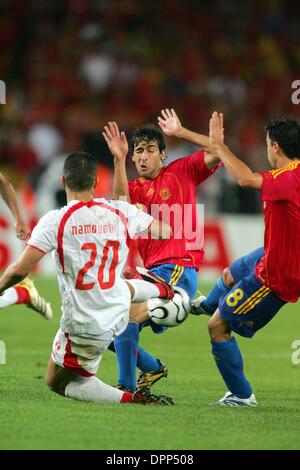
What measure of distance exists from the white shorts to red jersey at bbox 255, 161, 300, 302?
45.7 inches

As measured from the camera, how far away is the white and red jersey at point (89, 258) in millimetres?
6371

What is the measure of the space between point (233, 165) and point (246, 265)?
5.55 feet

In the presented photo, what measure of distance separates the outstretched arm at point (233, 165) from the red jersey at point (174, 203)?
1.24 metres

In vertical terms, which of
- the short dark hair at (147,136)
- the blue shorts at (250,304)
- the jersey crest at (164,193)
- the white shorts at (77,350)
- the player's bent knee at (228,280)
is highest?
the short dark hair at (147,136)

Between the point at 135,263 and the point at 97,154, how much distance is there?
8.43ft

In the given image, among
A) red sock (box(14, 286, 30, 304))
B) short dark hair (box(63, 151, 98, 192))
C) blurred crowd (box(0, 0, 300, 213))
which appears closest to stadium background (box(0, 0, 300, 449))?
blurred crowd (box(0, 0, 300, 213))

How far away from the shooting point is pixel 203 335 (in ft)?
38.3

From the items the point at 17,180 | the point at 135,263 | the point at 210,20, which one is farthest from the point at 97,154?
the point at 210,20

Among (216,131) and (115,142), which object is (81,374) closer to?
(115,142)

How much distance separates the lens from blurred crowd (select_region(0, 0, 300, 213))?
59.4ft

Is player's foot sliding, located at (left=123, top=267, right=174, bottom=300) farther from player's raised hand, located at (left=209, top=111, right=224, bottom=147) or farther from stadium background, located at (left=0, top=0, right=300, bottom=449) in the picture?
stadium background, located at (left=0, top=0, right=300, bottom=449)

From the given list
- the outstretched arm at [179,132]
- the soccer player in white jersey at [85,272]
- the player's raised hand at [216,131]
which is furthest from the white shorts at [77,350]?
the outstretched arm at [179,132]

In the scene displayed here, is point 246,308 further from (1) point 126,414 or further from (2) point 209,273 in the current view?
(2) point 209,273

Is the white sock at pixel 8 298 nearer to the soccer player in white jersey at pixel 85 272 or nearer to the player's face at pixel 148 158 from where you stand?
the player's face at pixel 148 158
